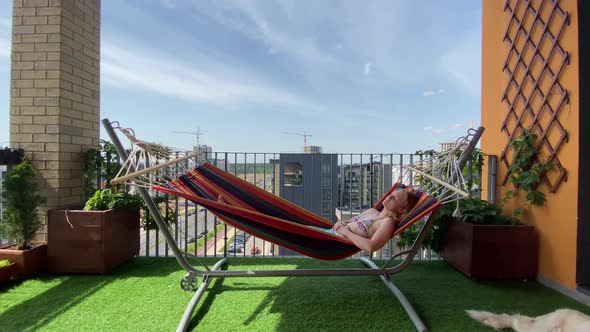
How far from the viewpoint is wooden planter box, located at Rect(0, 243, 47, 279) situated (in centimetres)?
216

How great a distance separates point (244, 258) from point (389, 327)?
1.51m

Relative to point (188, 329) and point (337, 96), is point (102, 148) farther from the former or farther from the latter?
point (337, 96)

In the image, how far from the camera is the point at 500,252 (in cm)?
224

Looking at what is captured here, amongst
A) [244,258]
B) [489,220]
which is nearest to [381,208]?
[489,220]

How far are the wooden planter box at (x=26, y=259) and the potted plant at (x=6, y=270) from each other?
3 centimetres

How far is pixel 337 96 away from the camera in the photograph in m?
14.5

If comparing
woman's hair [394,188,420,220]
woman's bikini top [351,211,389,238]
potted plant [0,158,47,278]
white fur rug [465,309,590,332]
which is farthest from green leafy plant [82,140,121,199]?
white fur rug [465,309,590,332]

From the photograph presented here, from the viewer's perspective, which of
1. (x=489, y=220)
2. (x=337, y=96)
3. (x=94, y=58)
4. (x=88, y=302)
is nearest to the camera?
(x=88, y=302)

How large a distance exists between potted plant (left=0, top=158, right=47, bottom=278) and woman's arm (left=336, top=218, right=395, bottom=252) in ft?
7.85

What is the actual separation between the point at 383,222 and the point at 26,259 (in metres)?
2.60

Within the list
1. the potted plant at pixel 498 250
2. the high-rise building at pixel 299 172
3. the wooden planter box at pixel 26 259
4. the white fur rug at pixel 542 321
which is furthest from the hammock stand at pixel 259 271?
the high-rise building at pixel 299 172

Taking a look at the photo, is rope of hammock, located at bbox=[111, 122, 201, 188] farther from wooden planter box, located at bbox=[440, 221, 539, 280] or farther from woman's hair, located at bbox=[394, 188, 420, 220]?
wooden planter box, located at bbox=[440, 221, 539, 280]

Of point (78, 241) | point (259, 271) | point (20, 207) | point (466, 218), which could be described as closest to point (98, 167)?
point (20, 207)

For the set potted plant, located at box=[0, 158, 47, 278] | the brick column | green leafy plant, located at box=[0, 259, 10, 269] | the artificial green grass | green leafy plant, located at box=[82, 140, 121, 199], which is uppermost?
the brick column
